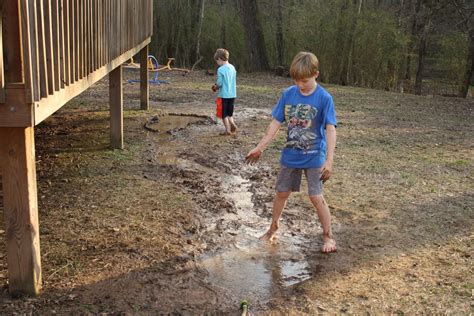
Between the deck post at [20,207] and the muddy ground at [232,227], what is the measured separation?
169mm

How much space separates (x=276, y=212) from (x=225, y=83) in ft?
14.8

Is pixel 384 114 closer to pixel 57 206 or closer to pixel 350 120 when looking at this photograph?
pixel 350 120

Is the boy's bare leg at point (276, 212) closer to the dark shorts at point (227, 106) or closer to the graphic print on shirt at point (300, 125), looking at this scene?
the graphic print on shirt at point (300, 125)

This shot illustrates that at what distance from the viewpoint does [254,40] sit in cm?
2128

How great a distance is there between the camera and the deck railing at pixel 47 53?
3.39 metres

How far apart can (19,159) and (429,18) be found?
17458mm

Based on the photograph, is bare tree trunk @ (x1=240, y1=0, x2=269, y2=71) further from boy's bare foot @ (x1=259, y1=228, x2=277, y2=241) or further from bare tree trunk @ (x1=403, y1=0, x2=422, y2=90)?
boy's bare foot @ (x1=259, y1=228, x2=277, y2=241)

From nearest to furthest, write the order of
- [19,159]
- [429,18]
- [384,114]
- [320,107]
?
[19,159] → [320,107] → [384,114] → [429,18]

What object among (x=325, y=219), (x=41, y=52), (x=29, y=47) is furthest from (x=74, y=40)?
(x=325, y=219)

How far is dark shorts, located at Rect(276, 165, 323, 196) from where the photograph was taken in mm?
4715

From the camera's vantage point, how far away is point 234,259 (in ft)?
15.4

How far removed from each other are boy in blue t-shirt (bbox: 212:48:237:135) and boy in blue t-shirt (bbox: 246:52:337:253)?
450 cm

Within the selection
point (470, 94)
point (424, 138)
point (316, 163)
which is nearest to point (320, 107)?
point (316, 163)

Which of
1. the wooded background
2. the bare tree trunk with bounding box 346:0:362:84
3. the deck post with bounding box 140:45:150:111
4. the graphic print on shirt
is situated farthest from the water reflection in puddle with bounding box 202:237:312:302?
the bare tree trunk with bounding box 346:0:362:84
